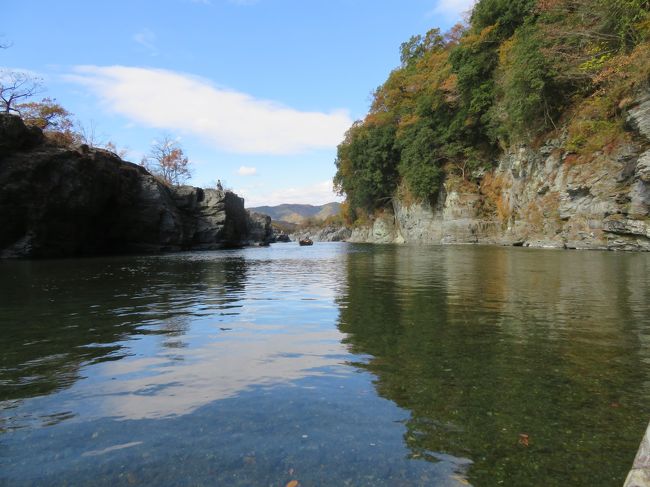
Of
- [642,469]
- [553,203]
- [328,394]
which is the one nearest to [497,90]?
[553,203]

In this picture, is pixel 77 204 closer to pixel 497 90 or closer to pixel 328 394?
pixel 328 394

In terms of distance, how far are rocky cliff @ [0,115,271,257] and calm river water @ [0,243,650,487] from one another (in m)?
22.7

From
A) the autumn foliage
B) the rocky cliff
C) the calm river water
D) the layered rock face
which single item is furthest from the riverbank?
the rocky cliff

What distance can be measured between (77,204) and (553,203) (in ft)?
116

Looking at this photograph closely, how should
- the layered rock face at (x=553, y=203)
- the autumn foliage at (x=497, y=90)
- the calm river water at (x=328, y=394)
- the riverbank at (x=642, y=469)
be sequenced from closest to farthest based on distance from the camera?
the riverbank at (x=642, y=469) < the calm river water at (x=328, y=394) < the layered rock face at (x=553, y=203) < the autumn foliage at (x=497, y=90)

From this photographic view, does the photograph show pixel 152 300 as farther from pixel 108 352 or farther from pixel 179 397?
pixel 179 397

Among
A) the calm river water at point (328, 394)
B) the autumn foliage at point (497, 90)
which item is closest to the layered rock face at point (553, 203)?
the autumn foliage at point (497, 90)

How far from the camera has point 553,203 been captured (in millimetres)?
33000

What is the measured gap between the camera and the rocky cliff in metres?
27.3

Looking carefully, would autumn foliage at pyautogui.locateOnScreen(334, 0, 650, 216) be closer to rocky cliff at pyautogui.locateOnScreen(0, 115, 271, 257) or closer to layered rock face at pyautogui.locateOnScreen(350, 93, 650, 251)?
layered rock face at pyautogui.locateOnScreen(350, 93, 650, 251)

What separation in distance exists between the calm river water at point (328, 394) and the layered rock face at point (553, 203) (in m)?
19.9

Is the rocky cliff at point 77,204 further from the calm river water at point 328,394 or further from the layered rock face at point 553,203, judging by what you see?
the layered rock face at point 553,203

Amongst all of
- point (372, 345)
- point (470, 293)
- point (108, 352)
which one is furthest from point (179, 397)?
point (470, 293)

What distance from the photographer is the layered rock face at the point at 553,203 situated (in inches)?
967
